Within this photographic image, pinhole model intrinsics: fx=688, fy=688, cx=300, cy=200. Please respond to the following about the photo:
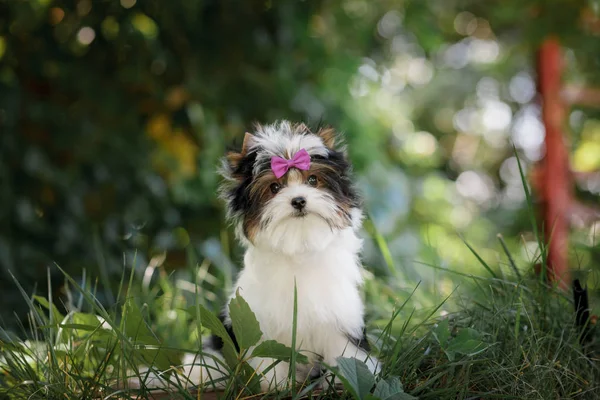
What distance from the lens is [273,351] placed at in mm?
1890

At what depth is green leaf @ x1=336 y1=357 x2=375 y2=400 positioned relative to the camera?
1701 mm

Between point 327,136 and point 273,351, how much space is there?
73cm

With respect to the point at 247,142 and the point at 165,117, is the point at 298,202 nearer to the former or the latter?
the point at 247,142

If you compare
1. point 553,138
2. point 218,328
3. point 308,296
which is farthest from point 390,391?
point 553,138

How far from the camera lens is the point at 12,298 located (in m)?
3.54

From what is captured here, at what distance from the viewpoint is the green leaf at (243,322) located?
1.86 meters

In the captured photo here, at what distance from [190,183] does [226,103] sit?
2.02 ft

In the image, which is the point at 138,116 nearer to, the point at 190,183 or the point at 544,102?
the point at 190,183

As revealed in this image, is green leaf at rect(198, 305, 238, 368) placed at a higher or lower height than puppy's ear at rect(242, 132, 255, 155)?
lower

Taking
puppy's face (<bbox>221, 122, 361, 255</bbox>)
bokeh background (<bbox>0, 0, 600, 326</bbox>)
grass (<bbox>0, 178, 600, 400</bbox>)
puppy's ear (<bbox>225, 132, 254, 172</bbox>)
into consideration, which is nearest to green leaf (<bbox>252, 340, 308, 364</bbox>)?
grass (<bbox>0, 178, 600, 400</bbox>)

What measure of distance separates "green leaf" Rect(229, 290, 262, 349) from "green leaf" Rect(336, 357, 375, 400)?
0.25m

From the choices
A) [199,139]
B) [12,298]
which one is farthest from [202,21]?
[12,298]

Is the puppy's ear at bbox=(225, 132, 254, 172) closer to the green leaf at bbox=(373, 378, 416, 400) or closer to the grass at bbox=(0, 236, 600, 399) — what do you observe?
the grass at bbox=(0, 236, 600, 399)

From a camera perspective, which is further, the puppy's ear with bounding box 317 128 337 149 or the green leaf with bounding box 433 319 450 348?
the puppy's ear with bounding box 317 128 337 149
